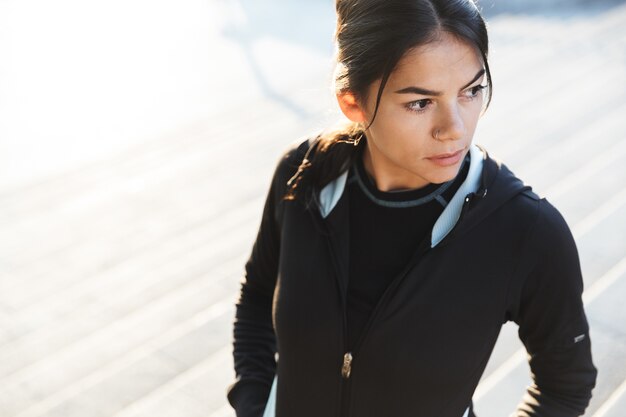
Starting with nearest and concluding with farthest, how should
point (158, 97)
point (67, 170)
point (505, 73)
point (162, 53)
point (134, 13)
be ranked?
point (67, 170), point (505, 73), point (158, 97), point (162, 53), point (134, 13)

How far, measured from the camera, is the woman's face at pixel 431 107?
1198mm

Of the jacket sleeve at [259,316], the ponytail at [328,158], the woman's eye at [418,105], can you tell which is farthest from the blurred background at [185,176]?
the woman's eye at [418,105]

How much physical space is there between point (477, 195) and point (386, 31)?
296 millimetres

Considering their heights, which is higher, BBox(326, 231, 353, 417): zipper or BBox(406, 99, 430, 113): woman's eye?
BBox(406, 99, 430, 113): woman's eye

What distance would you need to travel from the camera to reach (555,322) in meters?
1.21

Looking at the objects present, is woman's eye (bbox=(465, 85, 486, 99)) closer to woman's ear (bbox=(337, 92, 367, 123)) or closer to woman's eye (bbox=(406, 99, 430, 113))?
woman's eye (bbox=(406, 99, 430, 113))

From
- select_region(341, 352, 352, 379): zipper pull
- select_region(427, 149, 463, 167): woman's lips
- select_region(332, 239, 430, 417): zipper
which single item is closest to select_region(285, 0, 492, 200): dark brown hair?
select_region(427, 149, 463, 167): woman's lips

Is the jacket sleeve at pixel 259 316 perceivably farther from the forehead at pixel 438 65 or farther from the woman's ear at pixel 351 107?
the forehead at pixel 438 65

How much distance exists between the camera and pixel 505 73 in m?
5.11

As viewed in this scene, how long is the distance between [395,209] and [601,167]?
8.49ft

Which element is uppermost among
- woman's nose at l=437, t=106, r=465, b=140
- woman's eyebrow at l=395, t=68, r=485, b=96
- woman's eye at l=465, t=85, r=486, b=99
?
woman's eyebrow at l=395, t=68, r=485, b=96

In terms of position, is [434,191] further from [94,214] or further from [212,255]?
[94,214]

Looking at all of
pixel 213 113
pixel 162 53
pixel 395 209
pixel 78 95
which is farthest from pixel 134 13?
A: pixel 395 209

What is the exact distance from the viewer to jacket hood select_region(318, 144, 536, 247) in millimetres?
1240
